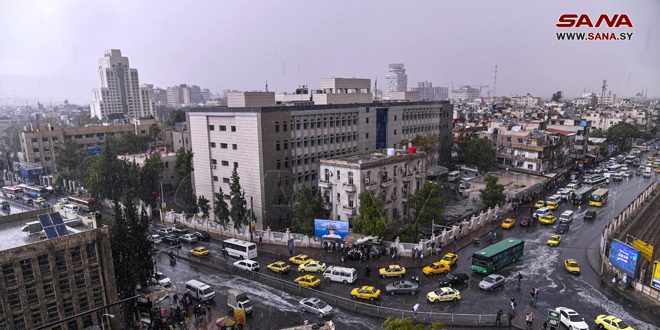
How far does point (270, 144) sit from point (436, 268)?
2418cm

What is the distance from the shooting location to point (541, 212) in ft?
168

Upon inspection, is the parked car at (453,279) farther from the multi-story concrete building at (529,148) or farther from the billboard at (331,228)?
the multi-story concrete building at (529,148)

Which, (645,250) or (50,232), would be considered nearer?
(50,232)

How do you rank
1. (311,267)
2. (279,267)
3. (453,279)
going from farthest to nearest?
(279,267)
(311,267)
(453,279)

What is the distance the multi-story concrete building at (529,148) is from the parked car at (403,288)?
176 feet

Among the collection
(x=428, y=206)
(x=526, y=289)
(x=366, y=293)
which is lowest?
(x=526, y=289)

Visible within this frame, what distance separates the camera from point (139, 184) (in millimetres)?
55469

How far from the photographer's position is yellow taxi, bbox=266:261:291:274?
36.1 metres

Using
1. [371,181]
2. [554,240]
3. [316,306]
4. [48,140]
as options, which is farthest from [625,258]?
[48,140]

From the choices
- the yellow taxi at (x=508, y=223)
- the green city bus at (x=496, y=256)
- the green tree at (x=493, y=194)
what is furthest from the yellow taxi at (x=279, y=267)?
the green tree at (x=493, y=194)

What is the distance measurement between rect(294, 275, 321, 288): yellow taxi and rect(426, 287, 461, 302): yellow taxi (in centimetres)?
876

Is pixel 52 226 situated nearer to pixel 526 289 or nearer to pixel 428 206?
pixel 428 206

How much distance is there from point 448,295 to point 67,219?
28404 mm

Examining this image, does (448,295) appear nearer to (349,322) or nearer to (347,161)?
(349,322)
